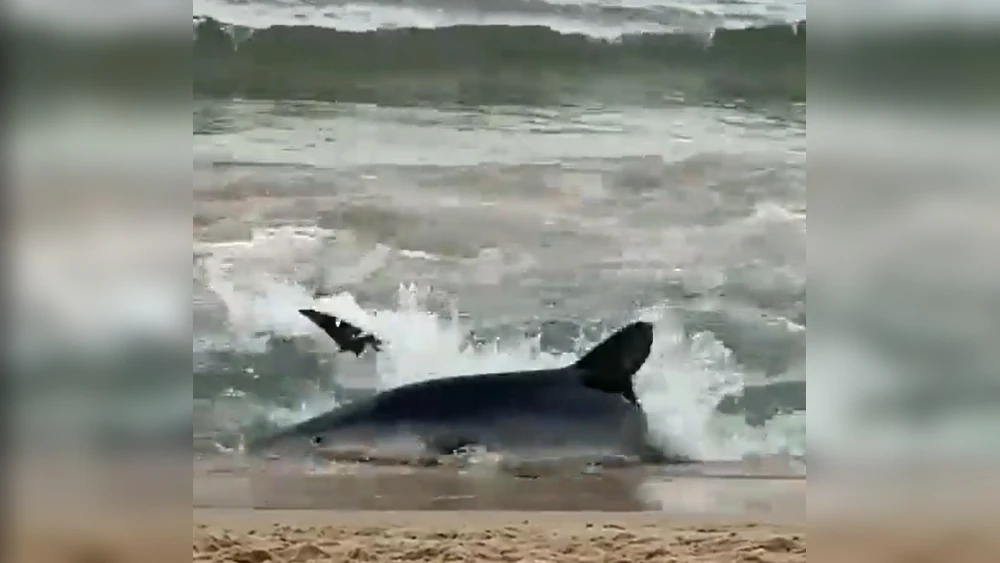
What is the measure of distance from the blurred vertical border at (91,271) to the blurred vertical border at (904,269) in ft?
2.84

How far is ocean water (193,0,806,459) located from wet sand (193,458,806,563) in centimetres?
7

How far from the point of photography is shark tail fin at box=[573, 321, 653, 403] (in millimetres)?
1225

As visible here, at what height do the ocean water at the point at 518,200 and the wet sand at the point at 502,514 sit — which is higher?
the ocean water at the point at 518,200

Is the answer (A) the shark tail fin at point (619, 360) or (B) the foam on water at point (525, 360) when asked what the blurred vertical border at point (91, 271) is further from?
(A) the shark tail fin at point (619, 360)

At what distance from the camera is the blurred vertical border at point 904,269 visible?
3.89 feet

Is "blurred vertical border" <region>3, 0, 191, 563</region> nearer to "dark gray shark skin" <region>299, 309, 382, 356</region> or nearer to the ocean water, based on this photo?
the ocean water

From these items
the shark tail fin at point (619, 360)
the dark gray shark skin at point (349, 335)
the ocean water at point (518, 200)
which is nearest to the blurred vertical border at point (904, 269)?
the ocean water at point (518, 200)

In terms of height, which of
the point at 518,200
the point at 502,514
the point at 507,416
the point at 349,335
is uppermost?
the point at 518,200

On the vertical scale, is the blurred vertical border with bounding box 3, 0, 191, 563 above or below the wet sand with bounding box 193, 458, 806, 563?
above

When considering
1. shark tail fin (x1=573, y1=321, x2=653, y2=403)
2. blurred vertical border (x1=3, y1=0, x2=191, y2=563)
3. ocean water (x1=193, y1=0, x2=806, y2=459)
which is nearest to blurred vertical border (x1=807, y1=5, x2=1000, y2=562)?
ocean water (x1=193, y1=0, x2=806, y2=459)

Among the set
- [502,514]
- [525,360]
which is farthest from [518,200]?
[502,514]

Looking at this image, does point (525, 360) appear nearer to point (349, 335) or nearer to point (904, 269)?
point (349, 335)

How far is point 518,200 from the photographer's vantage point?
1.24 meters

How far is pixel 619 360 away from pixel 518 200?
0.26 m
